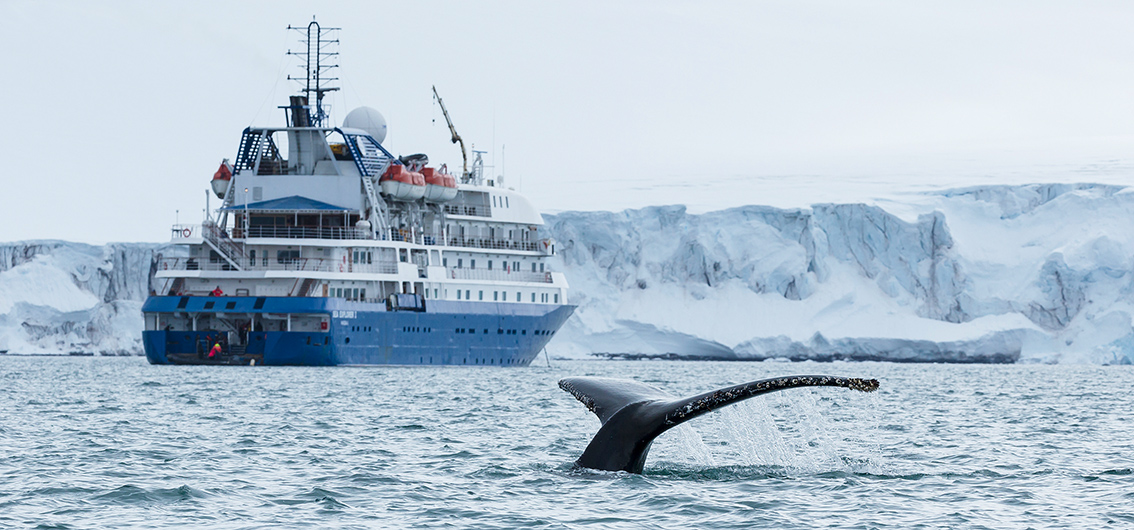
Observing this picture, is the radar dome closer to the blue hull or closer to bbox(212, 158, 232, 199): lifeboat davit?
bbox(212, 158, 232, 199): lifeboat davit

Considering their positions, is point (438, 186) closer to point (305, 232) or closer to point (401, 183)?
point (401, 183)

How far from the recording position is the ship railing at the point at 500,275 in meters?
54.6

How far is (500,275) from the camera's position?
5584cm

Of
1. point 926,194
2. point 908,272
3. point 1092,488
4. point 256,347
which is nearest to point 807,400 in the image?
point 1092,488

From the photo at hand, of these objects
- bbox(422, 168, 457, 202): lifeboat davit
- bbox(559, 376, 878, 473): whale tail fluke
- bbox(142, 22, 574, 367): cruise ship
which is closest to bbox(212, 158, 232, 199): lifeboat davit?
bbox(142, 22, 574, 367): cruise ship

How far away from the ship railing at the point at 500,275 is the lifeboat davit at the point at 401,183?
3512mm

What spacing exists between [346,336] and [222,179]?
32.8 ft

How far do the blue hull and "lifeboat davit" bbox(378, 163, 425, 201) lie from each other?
4122 mm

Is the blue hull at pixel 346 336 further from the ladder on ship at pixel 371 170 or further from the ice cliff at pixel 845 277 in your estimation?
the ice cliff at pixel 845 277

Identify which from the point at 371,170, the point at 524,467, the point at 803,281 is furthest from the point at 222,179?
the point at 524,467

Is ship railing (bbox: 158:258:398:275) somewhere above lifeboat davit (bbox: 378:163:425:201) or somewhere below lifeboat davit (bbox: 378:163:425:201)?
below

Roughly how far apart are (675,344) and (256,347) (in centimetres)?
3146

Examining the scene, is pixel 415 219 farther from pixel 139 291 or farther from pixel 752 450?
pixel 752 450

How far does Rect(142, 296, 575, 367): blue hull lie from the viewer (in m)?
47.8
